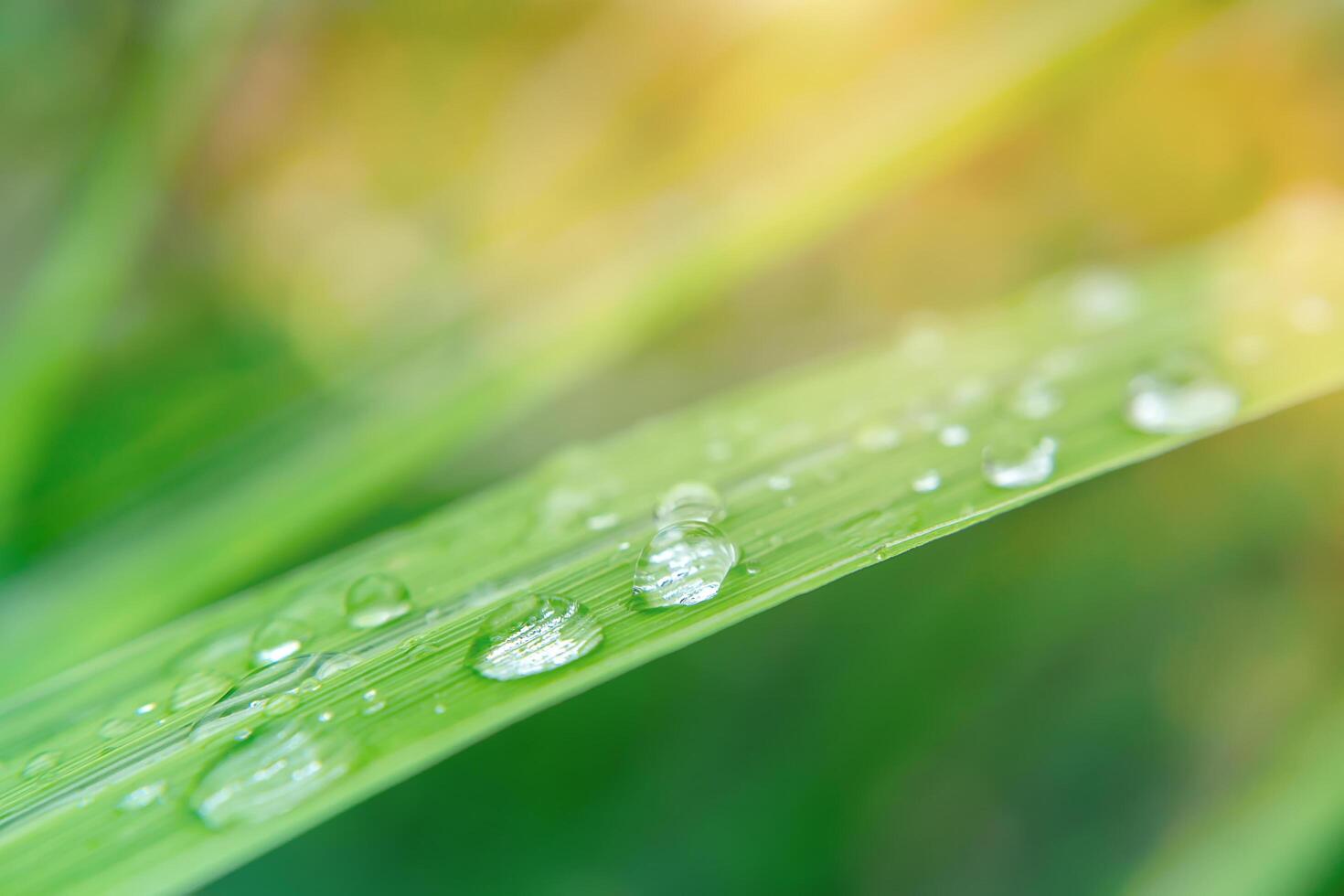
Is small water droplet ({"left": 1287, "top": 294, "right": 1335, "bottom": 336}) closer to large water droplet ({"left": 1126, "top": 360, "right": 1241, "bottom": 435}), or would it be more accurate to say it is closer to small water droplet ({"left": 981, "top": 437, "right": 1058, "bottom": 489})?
large water droplet ({"left": 1126, "top": 360, "right": 1241, "bottom": 435})

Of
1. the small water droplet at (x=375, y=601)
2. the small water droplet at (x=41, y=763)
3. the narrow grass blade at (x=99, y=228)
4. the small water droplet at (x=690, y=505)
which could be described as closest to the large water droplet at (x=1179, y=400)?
the small water droplet at (x=690, y=505)

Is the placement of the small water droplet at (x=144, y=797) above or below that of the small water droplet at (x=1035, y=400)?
below

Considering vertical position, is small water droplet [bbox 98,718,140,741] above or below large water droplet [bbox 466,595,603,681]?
above

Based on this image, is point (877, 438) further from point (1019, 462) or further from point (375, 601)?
point (375, 601)

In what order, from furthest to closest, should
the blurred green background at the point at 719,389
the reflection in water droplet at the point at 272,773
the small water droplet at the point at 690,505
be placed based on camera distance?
the blurred green background at the point at 719,389 < the small water droplet at the point at 690,505 < the reflection in water droplet at the point at 272,773

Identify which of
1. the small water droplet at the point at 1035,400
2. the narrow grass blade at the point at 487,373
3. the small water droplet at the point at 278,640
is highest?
the narrow grass blade at the point at 487,373

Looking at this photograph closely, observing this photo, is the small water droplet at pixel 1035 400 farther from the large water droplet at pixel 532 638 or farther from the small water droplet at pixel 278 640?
the small water droplet at pixel 278 640

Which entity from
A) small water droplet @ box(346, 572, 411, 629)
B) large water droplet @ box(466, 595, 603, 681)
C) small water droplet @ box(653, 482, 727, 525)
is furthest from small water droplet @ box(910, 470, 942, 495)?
small water droplet @ box(346, 572, 411, 629)
